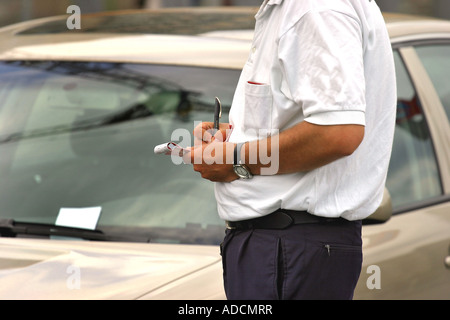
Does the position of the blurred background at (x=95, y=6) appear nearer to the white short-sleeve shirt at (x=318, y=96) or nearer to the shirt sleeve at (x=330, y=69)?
the white short-sleeve shirt at (x=318, y=96)

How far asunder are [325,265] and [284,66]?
0.46 metres

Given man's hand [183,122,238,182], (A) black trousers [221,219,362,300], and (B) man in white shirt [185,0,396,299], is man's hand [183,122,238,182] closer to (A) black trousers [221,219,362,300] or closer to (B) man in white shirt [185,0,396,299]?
(B) man in white shirt [185,0,396,299]

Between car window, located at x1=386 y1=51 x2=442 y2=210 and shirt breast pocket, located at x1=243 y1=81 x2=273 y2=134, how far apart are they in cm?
123

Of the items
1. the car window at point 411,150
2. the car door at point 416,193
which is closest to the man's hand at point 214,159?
the car door at point 416,193

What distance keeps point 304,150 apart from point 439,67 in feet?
5.76

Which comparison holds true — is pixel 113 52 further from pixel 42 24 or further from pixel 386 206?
pixel 386 206

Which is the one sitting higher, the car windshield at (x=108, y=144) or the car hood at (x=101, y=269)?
the car windshield at (x=108, y=144)

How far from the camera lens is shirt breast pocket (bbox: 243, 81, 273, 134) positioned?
1.74 m

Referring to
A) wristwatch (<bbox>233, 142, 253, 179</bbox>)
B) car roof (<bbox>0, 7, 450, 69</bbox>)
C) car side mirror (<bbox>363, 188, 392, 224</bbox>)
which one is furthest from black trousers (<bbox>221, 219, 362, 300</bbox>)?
car roof (<bbox>0, 7, 450, 69</bbox>)

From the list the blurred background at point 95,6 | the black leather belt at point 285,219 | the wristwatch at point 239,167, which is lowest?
the blurred background at point 95,6

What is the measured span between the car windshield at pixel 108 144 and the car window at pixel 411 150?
0.69 meters

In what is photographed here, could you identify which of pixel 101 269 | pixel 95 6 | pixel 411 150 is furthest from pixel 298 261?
pixel 95 6

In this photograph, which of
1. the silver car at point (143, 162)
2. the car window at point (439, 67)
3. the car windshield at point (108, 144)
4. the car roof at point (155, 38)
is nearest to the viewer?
the silver car at point (143, 162)

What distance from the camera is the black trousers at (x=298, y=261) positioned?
1755 mm
